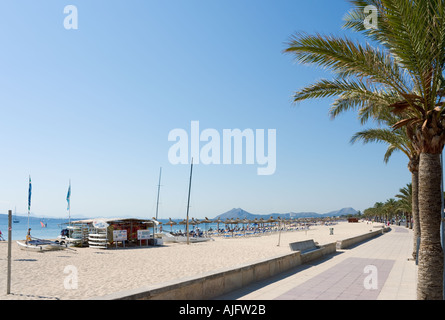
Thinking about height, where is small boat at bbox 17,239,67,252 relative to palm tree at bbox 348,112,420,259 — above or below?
below

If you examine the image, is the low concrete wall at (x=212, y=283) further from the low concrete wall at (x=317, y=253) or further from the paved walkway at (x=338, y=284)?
the low concrete wall at (x=317, y=253)

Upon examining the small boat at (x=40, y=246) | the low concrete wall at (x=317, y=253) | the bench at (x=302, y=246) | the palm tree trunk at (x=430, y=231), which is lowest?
the small boat at (x=40, y=246)

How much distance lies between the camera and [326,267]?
36.4ft

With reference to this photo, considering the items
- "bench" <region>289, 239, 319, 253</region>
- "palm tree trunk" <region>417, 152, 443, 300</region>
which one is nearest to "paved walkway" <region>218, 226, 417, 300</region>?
"bench" <region>289, 239, 319, 253</region>

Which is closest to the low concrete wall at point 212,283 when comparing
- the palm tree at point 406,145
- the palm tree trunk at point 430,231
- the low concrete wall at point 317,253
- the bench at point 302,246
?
the low concrete wall at point 317,253

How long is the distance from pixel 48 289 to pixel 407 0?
10.8 meters

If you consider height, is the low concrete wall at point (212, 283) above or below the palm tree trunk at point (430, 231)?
below

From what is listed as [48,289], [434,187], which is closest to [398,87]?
[434,187]

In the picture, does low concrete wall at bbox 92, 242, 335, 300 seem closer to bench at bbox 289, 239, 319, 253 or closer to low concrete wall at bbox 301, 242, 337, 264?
low concrete wall at bbox 301, 242, 337, 264

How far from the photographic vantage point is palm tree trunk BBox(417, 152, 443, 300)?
5.72 m

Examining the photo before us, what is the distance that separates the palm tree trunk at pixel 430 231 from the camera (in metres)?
5.72

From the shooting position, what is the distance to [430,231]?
5.87m

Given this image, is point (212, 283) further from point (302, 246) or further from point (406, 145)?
point (406, 145)
